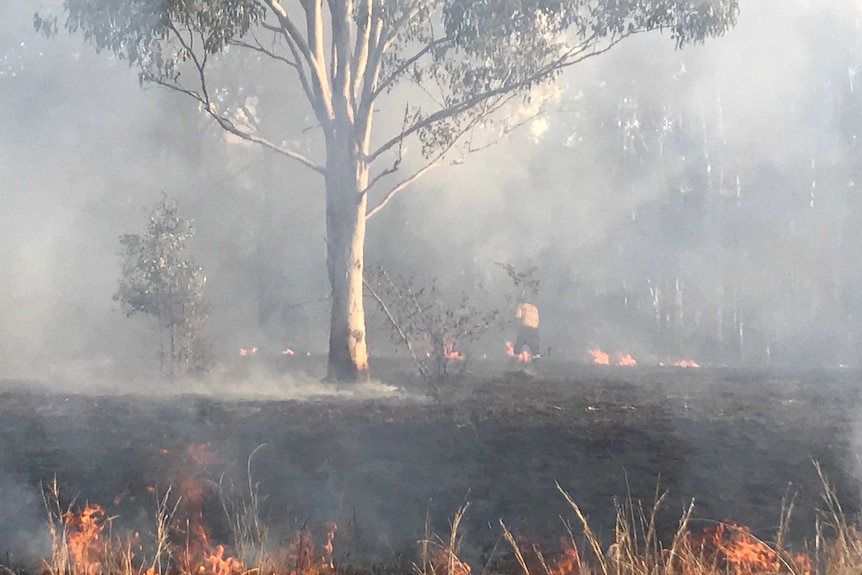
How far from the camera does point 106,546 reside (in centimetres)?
290

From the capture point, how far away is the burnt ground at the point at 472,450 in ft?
9.34

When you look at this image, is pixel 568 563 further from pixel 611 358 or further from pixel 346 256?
pixel 346 256

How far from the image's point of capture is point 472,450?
308cm

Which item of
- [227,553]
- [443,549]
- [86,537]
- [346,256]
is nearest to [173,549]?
[227,553]

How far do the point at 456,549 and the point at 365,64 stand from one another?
9.34ft

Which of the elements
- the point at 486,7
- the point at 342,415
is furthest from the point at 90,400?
the point at 486,7

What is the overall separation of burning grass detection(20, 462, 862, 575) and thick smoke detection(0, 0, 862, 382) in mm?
829

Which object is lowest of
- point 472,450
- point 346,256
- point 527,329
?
point 472,450

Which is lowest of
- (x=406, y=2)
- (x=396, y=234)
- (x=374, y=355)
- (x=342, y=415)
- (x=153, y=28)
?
(x=342, y=415)

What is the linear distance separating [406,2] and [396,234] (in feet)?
4.40

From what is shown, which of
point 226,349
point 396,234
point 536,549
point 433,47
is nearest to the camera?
point 536,549

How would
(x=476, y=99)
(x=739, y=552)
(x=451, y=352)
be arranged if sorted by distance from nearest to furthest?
(x=739, y=552) < (x=451, y=352) < (x=476, y=99)

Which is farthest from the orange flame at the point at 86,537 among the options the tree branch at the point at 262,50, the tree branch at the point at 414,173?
the tree branch at the point at 262,50

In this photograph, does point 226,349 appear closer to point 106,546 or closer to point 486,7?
point 106,546
